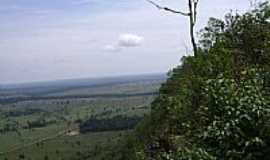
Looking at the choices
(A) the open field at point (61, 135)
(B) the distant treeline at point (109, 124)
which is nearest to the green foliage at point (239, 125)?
(A) the open field at point (61, 135)

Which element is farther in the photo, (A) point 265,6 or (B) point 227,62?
(A) point 265,6

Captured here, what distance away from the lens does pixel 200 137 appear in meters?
11.5

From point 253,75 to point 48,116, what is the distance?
184405 mm

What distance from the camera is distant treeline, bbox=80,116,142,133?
137137 mm

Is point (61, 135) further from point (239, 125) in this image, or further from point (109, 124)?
point (239, 125)

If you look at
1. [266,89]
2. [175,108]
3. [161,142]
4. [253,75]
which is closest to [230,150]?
[266,89]

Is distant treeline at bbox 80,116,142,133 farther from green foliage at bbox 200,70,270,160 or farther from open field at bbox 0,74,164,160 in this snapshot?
green foliage at bbox 200,70,270,160

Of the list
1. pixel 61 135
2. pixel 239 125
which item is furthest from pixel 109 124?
pixel 239 125

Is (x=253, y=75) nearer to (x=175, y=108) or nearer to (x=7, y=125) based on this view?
(x=175, y=108)

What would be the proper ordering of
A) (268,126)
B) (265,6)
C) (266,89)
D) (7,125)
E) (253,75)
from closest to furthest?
(268,126), (266,89), (253,75), (265,6), (7,125)

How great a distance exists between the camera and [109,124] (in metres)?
143

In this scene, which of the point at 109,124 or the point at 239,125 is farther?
the point at 109,124

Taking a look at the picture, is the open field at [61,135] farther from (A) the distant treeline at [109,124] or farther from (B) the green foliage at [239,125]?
(B) the green foliage at [239,125]

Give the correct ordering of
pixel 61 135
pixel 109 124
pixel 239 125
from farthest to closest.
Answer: pixel 61 135
pixel 109 124
pixel 239 125
